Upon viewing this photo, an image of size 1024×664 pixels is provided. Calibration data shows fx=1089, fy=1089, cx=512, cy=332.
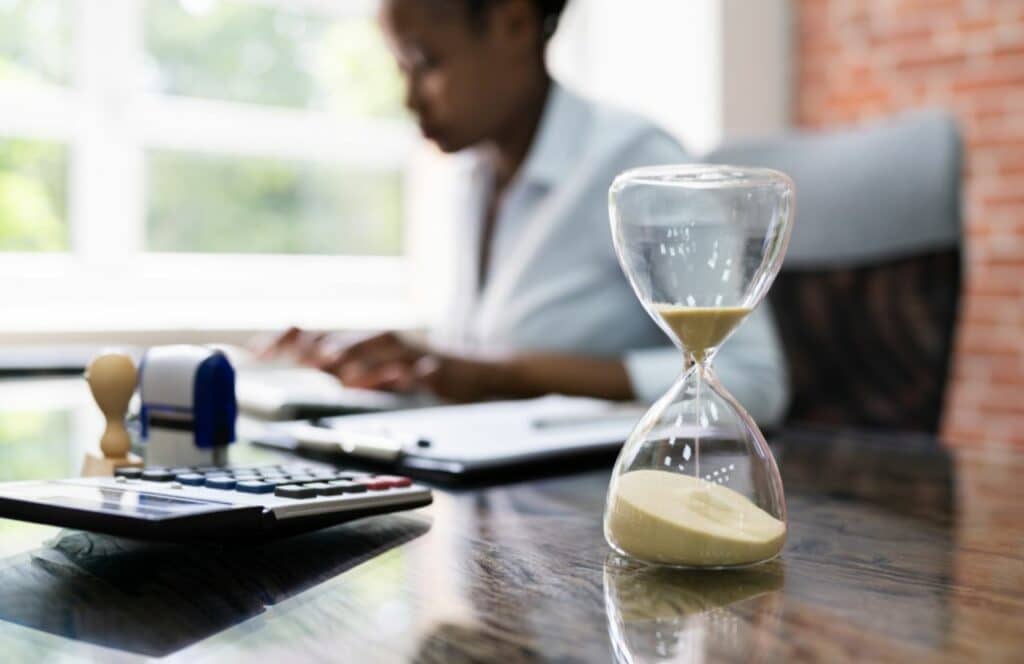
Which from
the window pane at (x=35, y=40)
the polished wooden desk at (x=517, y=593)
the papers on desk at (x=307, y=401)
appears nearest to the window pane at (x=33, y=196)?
the window pane at (x=35, y=40)

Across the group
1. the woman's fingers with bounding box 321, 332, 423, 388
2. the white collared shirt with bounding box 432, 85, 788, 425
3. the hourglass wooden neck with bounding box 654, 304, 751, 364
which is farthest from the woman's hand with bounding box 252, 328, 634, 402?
the hourglass wooden neck with bounding box 654, 304, 751, 364

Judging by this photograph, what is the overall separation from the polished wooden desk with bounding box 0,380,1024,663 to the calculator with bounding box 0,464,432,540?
0.05 feet

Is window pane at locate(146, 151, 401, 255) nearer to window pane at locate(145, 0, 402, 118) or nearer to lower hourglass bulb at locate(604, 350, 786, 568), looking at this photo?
window pane at locate(145, 0, 402, 118)

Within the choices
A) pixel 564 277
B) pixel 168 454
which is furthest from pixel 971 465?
pixel 564 277

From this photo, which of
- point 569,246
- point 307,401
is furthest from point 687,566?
point 569,246

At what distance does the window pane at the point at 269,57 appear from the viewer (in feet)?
8.99

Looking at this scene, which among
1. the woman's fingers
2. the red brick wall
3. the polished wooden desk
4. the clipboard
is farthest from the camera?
the red brick wall

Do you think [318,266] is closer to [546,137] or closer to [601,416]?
[546,137]

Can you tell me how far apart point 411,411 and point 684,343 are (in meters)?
0.51

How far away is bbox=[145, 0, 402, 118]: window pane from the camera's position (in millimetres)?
2740

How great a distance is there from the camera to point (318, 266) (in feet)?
10.0

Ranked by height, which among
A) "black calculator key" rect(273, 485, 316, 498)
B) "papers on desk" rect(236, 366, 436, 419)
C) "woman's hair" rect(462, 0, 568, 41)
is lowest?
"papers on desk" rect(236, 366, 436, 419)

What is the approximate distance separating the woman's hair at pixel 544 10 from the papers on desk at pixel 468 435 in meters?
0.73

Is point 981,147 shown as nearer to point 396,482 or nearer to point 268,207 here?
point 268,207
